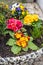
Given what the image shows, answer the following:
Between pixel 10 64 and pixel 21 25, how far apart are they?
0.31 meters

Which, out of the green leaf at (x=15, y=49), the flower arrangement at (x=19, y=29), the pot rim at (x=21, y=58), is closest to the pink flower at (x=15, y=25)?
the flower arrangement at (x=19, y=29)

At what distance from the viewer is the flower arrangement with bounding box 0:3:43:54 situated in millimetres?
1662

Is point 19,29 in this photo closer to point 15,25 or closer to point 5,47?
point 15,25

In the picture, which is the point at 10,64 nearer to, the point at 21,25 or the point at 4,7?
the point at 21,25

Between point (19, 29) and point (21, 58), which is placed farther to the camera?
point (19, 29)

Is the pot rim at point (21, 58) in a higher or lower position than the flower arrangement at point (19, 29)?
lower

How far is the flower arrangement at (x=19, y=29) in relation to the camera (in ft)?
5.45

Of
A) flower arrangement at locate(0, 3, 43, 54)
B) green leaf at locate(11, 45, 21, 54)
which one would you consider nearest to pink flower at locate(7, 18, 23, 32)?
flower arrangement at locate(0, 3, 43, 54)

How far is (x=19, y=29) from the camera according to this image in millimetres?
1735

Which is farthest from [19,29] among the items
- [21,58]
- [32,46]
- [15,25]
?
[21,58]

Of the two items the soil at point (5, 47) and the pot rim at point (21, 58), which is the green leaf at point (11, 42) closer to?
the soil at point (5, 47)

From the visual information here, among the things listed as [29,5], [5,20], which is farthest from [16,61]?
[29,5]

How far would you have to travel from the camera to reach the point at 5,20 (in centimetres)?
182

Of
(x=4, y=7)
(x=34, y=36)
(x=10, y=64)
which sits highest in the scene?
(x=4, y=7)
